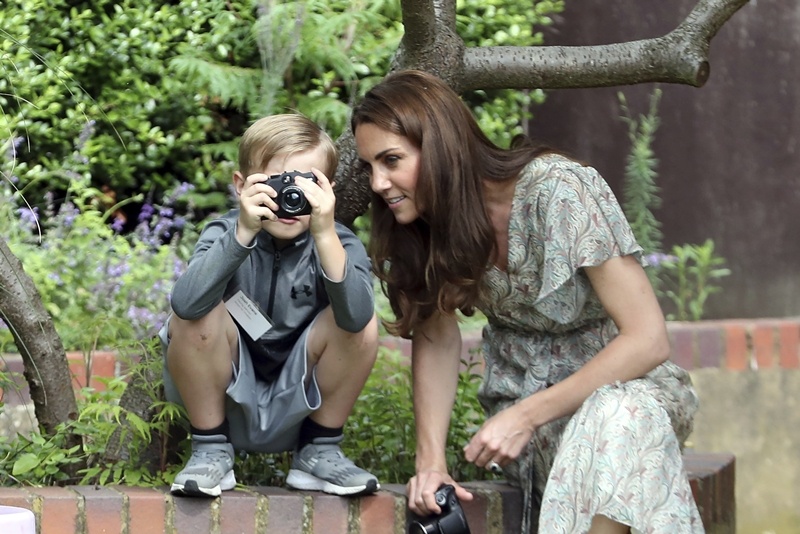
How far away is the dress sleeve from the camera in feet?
7.86

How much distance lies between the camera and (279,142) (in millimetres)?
2500

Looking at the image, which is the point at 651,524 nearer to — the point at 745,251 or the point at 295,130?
the point at 295,130

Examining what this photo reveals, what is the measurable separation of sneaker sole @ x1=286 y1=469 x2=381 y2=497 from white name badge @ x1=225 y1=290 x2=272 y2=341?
31 cm

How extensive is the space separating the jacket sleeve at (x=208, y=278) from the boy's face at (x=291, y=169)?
0.13 metres

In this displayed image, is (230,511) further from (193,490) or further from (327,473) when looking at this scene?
(327,473)

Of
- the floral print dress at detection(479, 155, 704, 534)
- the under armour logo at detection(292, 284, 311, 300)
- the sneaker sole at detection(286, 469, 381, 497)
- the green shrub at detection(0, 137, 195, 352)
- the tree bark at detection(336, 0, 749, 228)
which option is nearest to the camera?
the floral print dress at detection(479, 155, 704, 534)

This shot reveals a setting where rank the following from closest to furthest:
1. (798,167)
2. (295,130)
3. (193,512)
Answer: (193,512) < (295,130) < (798,167)

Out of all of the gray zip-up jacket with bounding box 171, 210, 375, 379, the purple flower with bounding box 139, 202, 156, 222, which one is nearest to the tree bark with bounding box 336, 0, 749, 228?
the gray zip-up jacket with bounding box 171, 210, 375, 379

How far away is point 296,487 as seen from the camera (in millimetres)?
2502

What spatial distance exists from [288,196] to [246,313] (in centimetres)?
29

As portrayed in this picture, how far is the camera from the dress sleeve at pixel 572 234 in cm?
239

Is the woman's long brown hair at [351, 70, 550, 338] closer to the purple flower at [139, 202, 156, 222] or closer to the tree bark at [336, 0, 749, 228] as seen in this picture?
the tree bark at [336, 0, 749, 228]

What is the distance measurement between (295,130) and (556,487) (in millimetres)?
915

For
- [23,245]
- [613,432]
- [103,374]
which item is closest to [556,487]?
[613,432]
